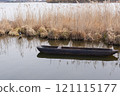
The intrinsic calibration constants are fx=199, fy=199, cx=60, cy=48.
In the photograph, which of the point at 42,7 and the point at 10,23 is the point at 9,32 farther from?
the point at 42,7

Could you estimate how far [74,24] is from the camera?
9.80m

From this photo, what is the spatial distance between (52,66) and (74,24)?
162 inches

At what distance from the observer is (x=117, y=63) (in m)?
6.46

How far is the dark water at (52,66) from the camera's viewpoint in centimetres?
544

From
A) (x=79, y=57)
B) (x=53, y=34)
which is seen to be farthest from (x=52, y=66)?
(x=53, y=34)

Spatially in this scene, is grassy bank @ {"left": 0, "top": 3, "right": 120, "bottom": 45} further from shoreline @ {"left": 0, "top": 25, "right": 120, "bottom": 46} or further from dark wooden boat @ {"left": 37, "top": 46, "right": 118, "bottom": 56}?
dark wooden boat @ {"left": 37, "top": 46, "right": 118, "bottom": 56}

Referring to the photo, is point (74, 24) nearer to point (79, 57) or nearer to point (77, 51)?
point (77, 51)

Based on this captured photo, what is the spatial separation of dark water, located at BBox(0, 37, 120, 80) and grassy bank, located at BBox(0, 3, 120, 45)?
2362 millimetres

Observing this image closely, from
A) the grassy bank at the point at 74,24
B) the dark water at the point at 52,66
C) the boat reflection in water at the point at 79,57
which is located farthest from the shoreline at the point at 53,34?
the dark water at the point at 52,66

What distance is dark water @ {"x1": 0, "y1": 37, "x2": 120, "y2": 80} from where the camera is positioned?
17.8 ft

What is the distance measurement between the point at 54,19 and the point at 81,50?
162 inches

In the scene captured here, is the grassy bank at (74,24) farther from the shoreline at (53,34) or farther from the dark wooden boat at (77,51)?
the dark wooden boat at (77,51)

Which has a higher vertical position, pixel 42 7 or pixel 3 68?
Result: pixel 42 7

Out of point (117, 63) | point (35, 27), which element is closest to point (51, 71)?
point (117, 63)
